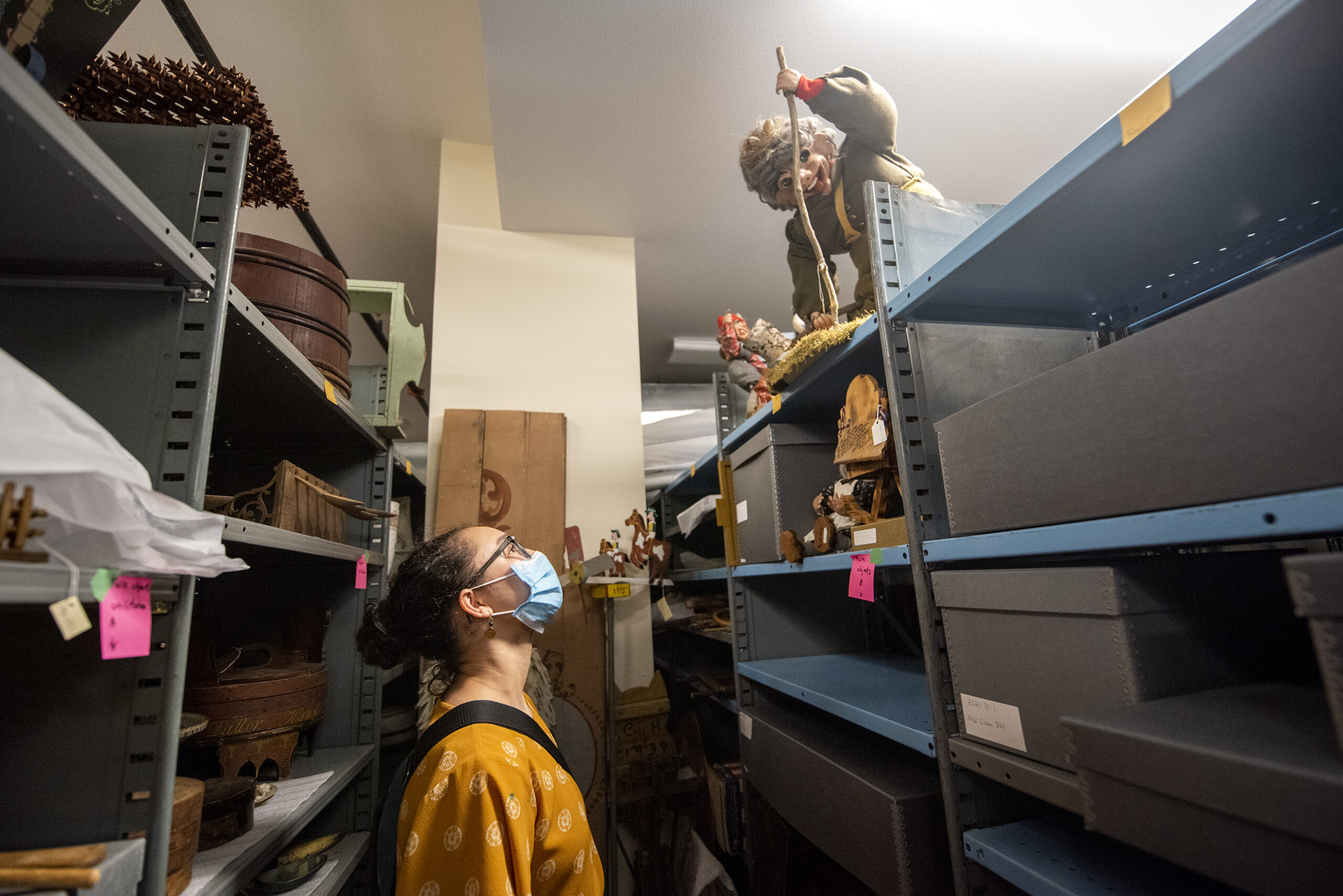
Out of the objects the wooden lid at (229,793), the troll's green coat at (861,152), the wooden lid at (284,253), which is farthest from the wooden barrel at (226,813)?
the troll's green coat at (861,152)

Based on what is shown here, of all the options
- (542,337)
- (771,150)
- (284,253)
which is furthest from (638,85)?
(284,253)

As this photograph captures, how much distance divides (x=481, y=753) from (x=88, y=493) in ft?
2.39

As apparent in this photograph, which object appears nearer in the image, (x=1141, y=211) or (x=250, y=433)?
(x=1141, y=211)

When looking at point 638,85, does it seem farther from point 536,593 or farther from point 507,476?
point 536,593

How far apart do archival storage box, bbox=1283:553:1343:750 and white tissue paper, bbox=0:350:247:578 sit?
105 centimetres

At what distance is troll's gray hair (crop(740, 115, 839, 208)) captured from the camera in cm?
169

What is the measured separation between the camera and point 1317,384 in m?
0.57

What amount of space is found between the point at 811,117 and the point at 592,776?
2433 mm

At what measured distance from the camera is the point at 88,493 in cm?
61

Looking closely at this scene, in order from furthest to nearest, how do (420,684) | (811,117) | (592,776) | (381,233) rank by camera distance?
(381,233)
(592,776)
(420,684)
(811,117)

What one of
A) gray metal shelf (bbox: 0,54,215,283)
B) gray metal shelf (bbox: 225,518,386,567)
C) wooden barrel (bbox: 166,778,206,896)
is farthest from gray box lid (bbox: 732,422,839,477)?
wooden barrel (bbox: 166,778,206,896)

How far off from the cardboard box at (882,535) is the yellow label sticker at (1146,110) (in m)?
0.68

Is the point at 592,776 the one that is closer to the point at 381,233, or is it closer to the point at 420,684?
the point at 420,684

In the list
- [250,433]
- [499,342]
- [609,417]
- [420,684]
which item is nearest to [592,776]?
[420,684]
